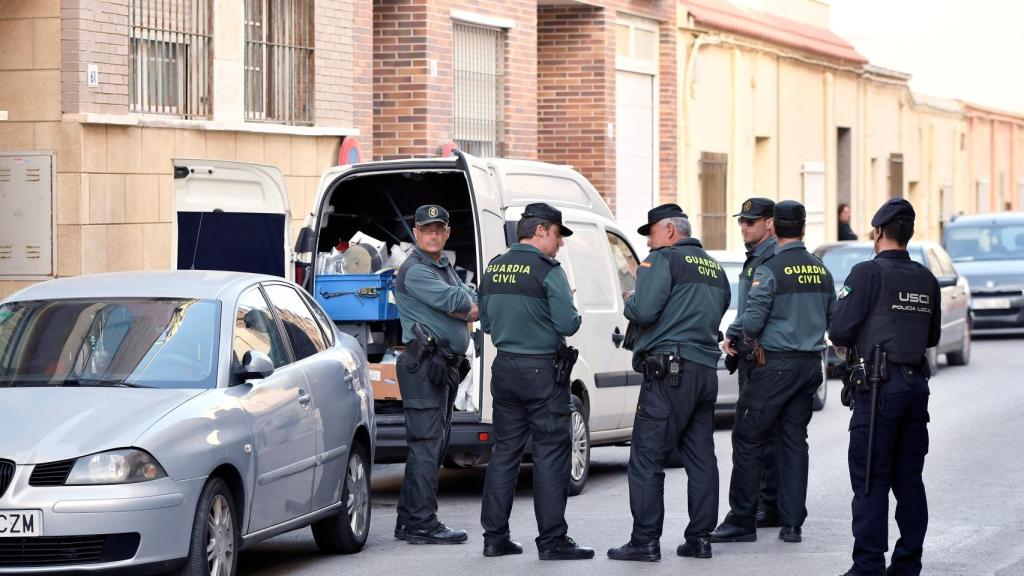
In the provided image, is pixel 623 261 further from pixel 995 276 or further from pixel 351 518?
pixel 995 276

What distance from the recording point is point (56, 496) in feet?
22.7

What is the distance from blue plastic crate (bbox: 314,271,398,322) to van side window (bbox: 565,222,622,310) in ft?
4.13

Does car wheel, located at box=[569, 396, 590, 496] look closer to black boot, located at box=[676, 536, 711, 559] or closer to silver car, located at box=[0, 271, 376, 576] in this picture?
silver car, located at box=[0, 271, 376, 576]

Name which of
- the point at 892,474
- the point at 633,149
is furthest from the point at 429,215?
the point at 633,149

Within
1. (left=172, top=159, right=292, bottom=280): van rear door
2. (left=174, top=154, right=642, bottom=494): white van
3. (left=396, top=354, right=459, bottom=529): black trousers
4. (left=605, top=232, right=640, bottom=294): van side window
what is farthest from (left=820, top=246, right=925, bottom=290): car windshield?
(left=396, top=354, right=459, bottom=529): black trousers

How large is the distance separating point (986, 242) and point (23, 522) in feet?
70.3

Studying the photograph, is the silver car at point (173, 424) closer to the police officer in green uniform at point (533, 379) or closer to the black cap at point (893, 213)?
the police officer in green uniform at point (533, 379)

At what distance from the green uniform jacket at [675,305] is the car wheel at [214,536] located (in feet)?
8.18

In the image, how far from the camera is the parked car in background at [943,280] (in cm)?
2056

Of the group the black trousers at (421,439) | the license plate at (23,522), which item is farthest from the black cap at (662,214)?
the license plate at (23,522)

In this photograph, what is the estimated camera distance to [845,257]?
2084 cm

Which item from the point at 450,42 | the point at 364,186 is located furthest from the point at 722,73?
the point at 364,186

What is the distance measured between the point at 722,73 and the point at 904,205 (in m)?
20.3

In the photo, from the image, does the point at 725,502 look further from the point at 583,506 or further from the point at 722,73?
the point at 722,73
